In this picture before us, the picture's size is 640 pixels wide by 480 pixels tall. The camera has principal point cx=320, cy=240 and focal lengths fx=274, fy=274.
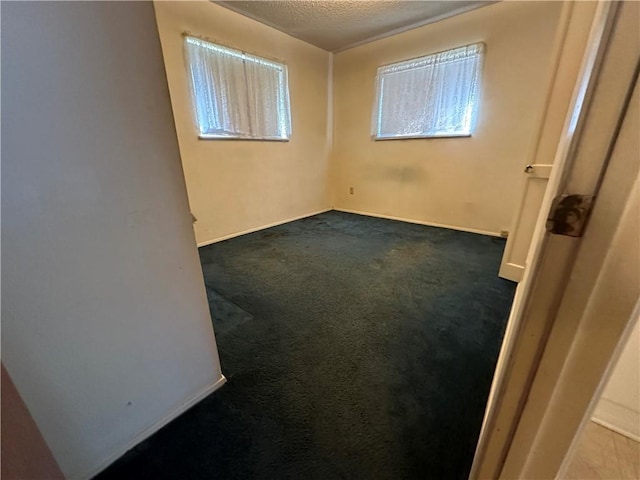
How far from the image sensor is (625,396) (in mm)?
1008


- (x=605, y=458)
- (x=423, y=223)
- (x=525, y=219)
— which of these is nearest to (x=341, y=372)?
(x=605, y=458)

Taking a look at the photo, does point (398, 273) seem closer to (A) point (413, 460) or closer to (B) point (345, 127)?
(A) point (413, 460)

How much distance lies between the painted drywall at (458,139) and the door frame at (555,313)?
1938 mm

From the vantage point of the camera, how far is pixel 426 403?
1.18m

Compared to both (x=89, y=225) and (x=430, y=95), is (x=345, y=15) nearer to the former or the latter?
(x=430, y=95)

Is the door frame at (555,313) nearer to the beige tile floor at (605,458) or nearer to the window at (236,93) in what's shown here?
the beige tile floor at (605,458)

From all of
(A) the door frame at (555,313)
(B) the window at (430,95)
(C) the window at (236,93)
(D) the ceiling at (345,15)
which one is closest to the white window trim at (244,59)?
(C) the window at (236,93)

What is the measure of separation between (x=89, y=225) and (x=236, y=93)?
9.13 ft

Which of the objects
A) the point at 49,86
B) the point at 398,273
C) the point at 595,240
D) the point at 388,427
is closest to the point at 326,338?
the point at 388,427

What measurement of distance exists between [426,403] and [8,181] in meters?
1.56

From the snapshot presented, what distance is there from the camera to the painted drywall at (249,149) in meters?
2.63

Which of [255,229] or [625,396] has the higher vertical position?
[625,396]

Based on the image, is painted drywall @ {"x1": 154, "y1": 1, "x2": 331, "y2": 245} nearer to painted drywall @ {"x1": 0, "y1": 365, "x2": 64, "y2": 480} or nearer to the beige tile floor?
painted drywall @ {"x1": 0, "y1": 365, "x2": 64, "y2": 480}

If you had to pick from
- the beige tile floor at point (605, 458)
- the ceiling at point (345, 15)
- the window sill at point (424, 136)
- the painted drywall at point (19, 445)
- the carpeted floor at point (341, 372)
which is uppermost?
the ceiling at point (345, 15)
